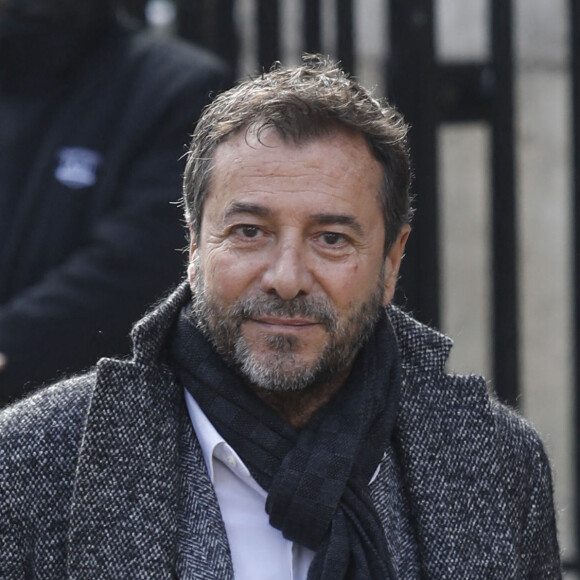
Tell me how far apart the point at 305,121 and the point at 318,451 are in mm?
605

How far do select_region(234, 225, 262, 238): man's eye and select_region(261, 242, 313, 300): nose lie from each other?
0.18ft

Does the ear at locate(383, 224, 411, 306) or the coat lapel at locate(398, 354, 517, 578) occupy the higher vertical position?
the ear at locate(383, 224, 411, 306)

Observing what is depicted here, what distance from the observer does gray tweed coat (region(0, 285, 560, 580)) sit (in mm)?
2326

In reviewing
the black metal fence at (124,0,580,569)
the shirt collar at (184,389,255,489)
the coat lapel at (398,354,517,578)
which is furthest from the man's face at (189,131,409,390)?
the black metal fence at (124,0,580,569)

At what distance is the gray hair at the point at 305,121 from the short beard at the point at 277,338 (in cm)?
20

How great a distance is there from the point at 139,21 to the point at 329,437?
8.16ft

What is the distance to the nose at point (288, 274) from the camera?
2385mm

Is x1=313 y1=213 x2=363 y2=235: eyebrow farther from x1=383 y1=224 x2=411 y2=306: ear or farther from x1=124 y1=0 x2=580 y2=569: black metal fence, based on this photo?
x1=124 y1=0 x2=580 y2=569: black metal fence

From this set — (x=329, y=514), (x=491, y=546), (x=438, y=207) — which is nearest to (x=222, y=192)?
(x=329, y=514)

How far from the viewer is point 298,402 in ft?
8.40

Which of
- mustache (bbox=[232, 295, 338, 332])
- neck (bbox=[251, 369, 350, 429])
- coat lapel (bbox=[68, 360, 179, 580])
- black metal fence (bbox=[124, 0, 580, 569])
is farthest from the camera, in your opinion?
black metal fence (bbox=[124, 0, 580, 569])

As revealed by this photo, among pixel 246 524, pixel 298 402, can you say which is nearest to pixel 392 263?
pixel 298 402

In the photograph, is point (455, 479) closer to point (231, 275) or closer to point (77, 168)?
point (231, 275)

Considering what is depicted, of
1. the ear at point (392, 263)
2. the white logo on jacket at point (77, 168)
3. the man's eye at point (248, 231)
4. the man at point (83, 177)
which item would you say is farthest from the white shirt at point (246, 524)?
the white logo on jacket at point (77, 168)
